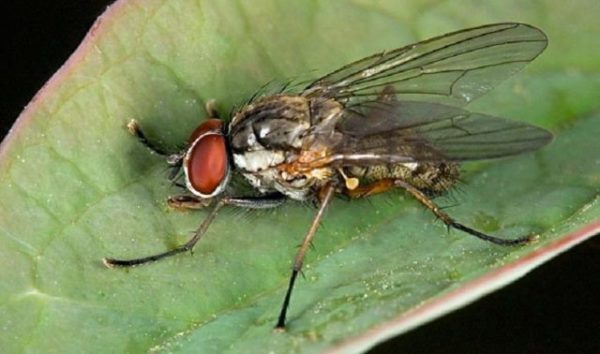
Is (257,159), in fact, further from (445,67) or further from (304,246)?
(445,67)

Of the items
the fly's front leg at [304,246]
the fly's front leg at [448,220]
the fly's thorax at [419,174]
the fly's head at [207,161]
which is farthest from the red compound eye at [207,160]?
the fly's front leg at [448,220]

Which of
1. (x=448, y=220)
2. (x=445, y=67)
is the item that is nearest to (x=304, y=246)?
(x=448, y=220)

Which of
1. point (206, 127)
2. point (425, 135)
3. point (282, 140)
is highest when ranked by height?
point (206, 127)

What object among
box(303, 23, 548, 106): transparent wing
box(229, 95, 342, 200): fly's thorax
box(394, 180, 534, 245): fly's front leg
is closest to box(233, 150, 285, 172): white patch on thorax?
box(229, 95, 342, 200): fly's thorax

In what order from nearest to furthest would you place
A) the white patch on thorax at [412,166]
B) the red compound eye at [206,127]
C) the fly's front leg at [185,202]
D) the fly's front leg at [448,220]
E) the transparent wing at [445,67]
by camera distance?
the fly's front leg at [448,220] → the fly's front leg at [185,202] → the red compound eye at [206,127] → the transparent wing at [445,67] → the white patch on thorax at [412,166]

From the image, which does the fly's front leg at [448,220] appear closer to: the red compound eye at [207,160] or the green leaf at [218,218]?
the green leaf at [218,218]

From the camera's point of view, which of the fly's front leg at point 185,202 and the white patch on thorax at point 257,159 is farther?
the white patch on thorax at point 257,159

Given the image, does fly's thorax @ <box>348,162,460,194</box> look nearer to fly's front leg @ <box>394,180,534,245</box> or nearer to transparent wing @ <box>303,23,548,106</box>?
fly's front leg @ <box>394,180,534,245</box>
